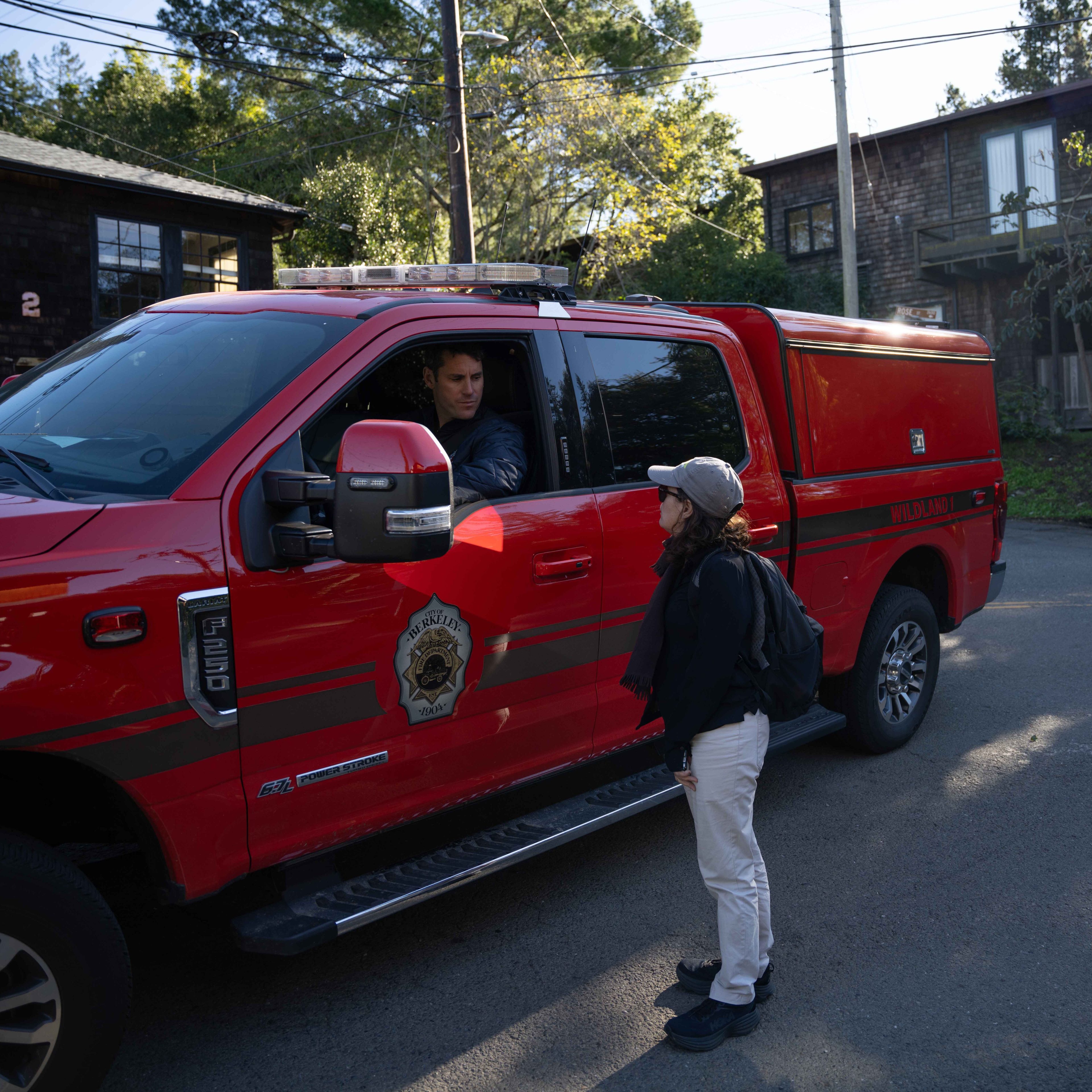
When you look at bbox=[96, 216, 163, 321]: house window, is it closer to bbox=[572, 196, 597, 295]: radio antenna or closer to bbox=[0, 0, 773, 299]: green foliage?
bbox=[0, 0, 773, 299]: green foliage

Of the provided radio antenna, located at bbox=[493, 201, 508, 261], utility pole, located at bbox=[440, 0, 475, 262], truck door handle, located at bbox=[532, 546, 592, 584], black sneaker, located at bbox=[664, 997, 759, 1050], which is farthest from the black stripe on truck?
radio antenna, located at bbox=[493, 201, 508, 261]

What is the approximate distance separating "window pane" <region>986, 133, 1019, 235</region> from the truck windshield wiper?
25275 mm

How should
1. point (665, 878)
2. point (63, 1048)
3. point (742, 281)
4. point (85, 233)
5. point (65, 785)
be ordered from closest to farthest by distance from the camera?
point (63, 1048)
point (65, 785)
point (665, 878)
point (85, 233)
point (742, 281)

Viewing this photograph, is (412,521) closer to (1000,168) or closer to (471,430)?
(471,430)

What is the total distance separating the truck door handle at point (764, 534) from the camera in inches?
172

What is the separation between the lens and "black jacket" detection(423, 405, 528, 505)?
3523 millimetres

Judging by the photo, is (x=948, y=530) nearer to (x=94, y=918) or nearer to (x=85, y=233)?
(x=94, y=918)

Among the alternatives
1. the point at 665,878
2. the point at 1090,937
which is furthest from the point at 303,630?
the point at 1090,937

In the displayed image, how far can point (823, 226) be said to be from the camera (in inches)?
1083

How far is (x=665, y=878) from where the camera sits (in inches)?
165

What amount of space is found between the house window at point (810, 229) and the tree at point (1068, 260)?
5.24m

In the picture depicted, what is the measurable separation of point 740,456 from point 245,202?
1438 cm

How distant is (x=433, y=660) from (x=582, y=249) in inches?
844

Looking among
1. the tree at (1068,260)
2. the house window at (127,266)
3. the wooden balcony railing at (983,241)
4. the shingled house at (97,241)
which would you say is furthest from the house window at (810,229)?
the house window at (127,266)
